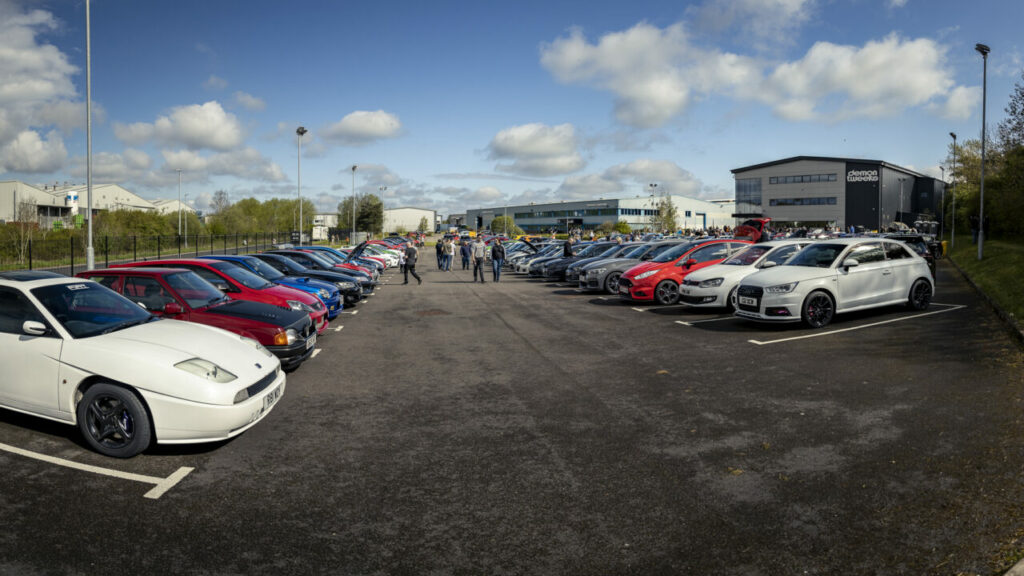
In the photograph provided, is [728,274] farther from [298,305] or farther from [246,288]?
[246,288]

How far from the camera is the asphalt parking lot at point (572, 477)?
3539 millimetres

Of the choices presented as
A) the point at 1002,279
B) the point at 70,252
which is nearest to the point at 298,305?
the point at 1002,279

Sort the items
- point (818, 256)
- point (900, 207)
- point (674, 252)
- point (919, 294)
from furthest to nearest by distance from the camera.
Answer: point (900, 207) → point (674, 252) → point (919, 294) → point (818, 256)

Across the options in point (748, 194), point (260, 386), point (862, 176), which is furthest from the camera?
point (748, 194)

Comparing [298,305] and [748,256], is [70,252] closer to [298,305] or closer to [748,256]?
[298,305]

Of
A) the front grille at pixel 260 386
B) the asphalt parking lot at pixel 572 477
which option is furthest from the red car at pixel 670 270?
the front grille at pixel 260 386

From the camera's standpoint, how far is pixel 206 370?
5207mm

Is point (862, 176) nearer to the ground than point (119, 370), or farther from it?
farther from it

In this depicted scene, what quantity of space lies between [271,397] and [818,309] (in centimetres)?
937

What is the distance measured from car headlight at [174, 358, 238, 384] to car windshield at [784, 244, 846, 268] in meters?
10.2

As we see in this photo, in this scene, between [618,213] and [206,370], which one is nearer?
[206,370]

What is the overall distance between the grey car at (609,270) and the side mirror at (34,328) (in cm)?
1492

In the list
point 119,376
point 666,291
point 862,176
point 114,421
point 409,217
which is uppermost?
point 862,176

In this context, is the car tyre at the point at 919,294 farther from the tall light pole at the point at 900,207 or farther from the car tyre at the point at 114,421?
the tall light pole at the point at 900,207
